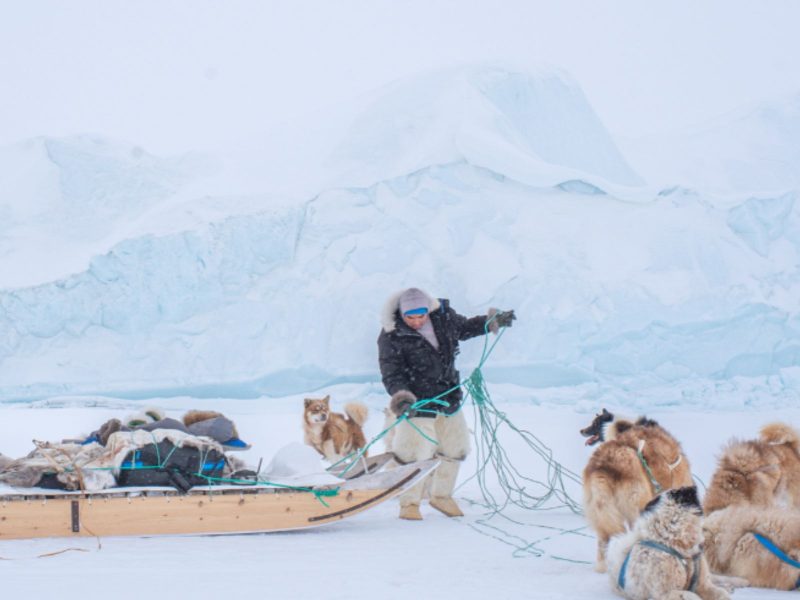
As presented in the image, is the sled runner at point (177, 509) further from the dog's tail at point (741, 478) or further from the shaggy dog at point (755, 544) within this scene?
the shaggy dog at point (755, 544)

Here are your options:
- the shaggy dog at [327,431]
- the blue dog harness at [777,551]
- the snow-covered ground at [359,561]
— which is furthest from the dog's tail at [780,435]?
the shaggy dog at [327,431]

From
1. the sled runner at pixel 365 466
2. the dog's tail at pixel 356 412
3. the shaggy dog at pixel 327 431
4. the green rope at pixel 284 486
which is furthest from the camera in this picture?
the dog's tail at pixel 356 412

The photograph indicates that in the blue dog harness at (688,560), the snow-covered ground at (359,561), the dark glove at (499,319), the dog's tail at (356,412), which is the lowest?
the snow-covered ground at (359,561)

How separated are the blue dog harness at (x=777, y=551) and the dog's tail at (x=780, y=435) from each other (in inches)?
38.3

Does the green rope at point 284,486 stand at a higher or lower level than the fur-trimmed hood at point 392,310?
lower

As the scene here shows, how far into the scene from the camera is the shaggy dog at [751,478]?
124 inches

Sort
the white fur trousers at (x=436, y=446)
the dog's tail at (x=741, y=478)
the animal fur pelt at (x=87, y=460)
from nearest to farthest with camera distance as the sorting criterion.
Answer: the dog's tail at (x=741, y=478) < the animal fur pelt at (x=87, y=460) < the white fur trousers at (x=436, y=446)

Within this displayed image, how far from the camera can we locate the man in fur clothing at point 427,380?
4184mm

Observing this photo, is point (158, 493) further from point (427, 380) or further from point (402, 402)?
point (427, 380)

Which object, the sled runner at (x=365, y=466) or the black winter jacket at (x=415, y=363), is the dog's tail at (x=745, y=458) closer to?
the black winter jacket at (x=415, y=363)

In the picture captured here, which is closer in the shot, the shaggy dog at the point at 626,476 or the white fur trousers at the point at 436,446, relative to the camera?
the shaggy dog at the point at 626,476

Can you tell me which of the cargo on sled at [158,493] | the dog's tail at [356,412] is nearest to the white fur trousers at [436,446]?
the cargo on sled at [158,493]

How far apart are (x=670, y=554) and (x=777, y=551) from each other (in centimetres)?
52

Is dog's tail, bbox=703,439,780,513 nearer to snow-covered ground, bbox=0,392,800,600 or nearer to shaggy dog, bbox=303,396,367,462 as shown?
snow-covered ground, bbox=0,392,800,600
